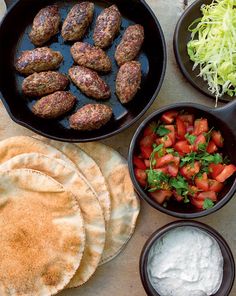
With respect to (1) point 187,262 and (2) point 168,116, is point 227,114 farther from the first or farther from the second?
(1) point 187,262

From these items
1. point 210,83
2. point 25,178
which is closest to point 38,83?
point 25,178

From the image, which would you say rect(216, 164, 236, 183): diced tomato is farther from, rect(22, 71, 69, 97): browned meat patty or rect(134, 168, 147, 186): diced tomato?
rect(22, 71, 69, 97): browned meat patty

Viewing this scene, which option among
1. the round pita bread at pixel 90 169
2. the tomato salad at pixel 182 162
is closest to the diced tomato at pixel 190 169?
the tomato salad at pixel 182 162

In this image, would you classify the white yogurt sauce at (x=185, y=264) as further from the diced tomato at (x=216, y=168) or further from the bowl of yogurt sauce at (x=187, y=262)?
the diced tomato at (x=216, y=168)

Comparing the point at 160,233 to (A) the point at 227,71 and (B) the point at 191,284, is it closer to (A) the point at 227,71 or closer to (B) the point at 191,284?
(B) the point at 191,284

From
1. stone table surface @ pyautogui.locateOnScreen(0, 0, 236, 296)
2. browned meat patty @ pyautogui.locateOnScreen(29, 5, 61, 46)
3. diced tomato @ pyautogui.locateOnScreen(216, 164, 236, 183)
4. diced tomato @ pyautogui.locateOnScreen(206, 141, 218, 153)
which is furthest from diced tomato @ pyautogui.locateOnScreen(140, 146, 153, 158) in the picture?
browned meat patty @ pyautogui.locateOnScreen(29, 5, 61, 46)

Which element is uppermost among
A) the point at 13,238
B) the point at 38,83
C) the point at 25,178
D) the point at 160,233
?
the point at 38,83
